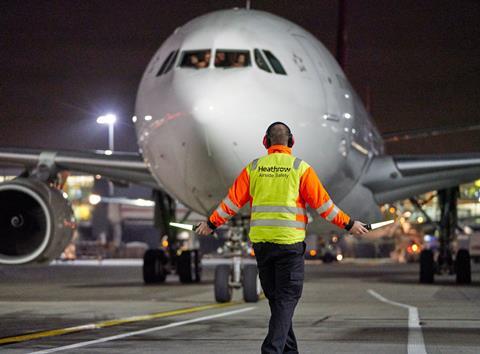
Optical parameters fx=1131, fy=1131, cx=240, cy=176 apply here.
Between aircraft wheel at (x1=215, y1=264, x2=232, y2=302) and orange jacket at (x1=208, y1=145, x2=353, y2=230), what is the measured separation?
7.71 meters

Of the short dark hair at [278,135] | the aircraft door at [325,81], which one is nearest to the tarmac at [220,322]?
the short dark hair at [278,135]

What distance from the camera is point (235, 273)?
1511cm

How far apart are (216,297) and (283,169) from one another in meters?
8.11

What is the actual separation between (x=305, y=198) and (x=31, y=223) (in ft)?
35.2

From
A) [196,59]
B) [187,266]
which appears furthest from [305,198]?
[187,266]

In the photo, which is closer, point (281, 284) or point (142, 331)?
point (281, 284)

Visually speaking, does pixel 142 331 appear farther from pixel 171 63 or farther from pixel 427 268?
pixel 427 268

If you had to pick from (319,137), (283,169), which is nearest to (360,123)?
(319,137)

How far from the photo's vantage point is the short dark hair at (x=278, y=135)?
24.8 feet

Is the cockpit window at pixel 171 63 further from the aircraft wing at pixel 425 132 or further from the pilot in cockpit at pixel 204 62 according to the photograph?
the aircraft wing at pixel 425 132

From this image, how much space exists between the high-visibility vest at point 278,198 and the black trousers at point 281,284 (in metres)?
0.07

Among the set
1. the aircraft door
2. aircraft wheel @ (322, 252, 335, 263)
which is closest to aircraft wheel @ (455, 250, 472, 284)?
the aircraft door

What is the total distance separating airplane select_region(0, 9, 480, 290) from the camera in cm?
1402

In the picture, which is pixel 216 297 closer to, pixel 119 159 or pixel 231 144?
pixel 231 144
